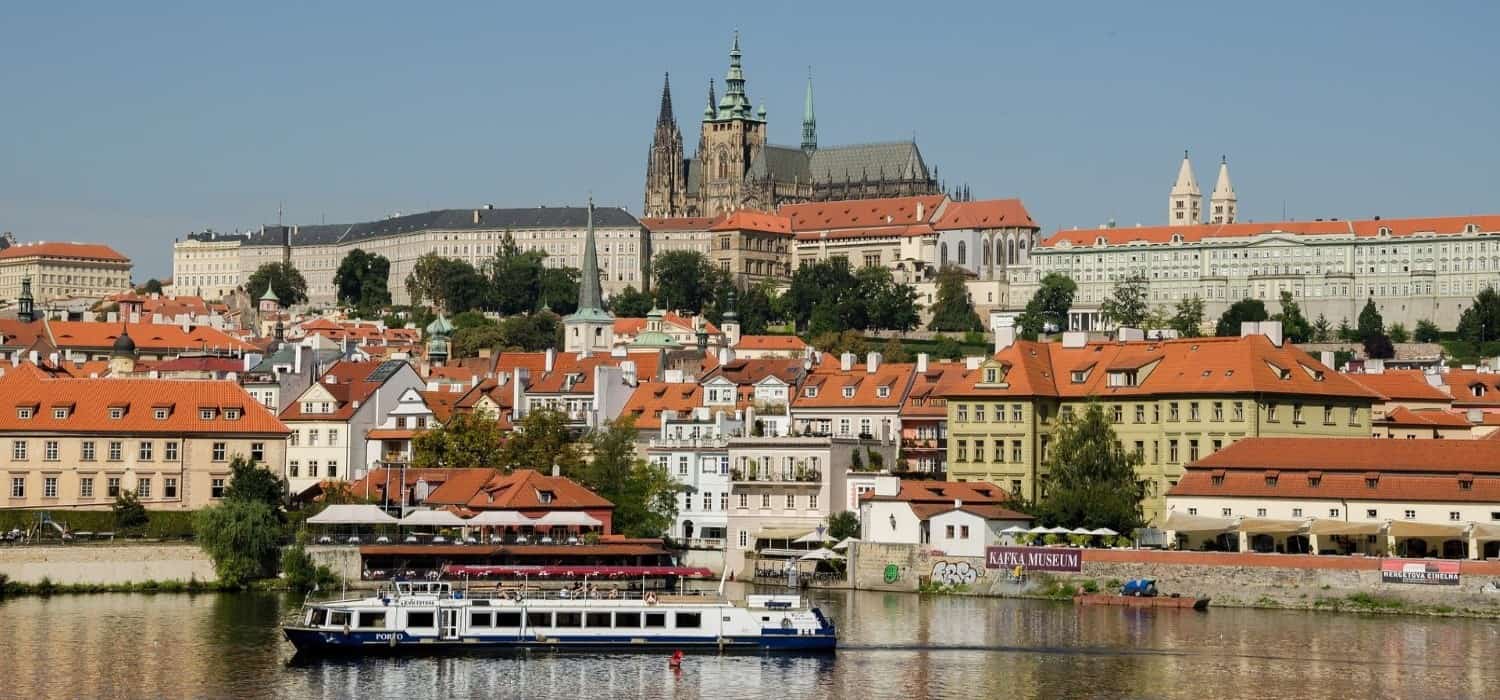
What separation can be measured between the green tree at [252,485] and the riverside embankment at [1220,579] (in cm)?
1809

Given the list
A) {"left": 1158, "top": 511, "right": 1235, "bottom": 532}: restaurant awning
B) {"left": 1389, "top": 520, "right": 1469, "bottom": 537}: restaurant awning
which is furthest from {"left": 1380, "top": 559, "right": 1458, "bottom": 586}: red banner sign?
{"left": 1158, "top": 511, "right": 1235, "bottom": 532}: restaurant awning

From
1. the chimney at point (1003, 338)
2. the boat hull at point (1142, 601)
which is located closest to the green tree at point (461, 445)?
the chimney at point (1003, 338)

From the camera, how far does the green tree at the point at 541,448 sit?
276 feet

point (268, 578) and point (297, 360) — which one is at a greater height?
point (297, 360)

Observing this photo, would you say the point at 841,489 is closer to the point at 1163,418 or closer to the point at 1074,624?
the point at 1163,418

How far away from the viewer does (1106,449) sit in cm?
7750

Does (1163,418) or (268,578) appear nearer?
(268,578)

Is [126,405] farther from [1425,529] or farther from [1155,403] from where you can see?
[1425,529]

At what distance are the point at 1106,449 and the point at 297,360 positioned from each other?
38.7 meters

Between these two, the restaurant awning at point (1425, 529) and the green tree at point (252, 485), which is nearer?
the restaurant awning at point (1425, 529)

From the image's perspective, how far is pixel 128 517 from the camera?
247 ft

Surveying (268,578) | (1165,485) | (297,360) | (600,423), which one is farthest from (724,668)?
(297,360)

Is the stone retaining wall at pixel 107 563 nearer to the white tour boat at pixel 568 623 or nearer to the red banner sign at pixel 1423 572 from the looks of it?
the white tour boat at pixel 568 623

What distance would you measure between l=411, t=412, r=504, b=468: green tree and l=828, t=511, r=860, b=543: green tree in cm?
1349
